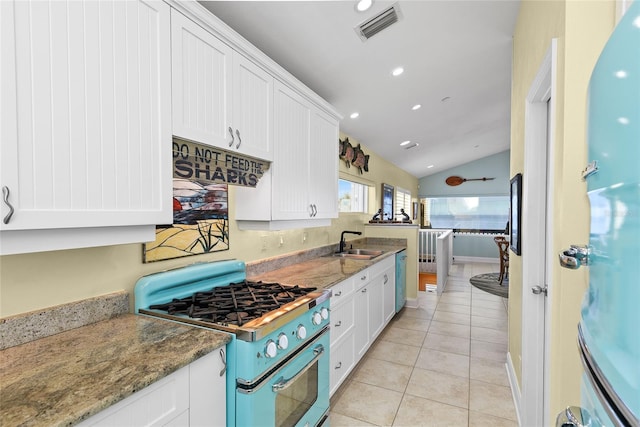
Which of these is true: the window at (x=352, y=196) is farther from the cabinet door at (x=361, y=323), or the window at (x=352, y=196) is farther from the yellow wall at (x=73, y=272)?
the yellow wall at (x=73, y=272)

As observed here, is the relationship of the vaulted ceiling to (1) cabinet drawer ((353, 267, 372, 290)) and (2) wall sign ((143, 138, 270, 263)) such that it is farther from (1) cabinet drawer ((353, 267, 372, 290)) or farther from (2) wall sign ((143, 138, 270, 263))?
(1) cabinet drawer ((353, 267, 372, 290))

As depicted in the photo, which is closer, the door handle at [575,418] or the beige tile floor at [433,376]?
the door handle at [575,418]

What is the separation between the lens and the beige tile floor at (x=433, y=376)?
7.47 ft

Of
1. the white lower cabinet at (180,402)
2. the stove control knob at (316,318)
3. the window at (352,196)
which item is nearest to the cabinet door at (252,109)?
the stove control knob at (316,318)

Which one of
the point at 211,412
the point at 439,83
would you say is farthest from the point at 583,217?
the point at 439,83

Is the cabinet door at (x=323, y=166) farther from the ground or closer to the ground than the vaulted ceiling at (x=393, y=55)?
closer to the ground

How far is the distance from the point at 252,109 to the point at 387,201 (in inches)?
193

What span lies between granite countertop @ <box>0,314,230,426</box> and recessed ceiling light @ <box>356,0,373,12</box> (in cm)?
204

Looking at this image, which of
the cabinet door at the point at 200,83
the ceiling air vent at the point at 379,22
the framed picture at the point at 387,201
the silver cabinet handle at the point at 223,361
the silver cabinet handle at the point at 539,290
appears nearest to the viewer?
the silver cabinet handle at the point at 223,361

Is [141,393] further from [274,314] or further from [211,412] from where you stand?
[274,314]

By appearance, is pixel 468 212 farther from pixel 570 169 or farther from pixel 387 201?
pixel 570 169

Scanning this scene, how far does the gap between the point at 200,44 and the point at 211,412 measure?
163 cm

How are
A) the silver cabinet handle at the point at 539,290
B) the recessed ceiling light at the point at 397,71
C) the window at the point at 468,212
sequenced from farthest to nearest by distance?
the window at the point at 468,212 → the recessed ceiling light at the point at 397,71 → the silver cabinet handle at the point at 539,290

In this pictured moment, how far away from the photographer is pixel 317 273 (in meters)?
2.59
